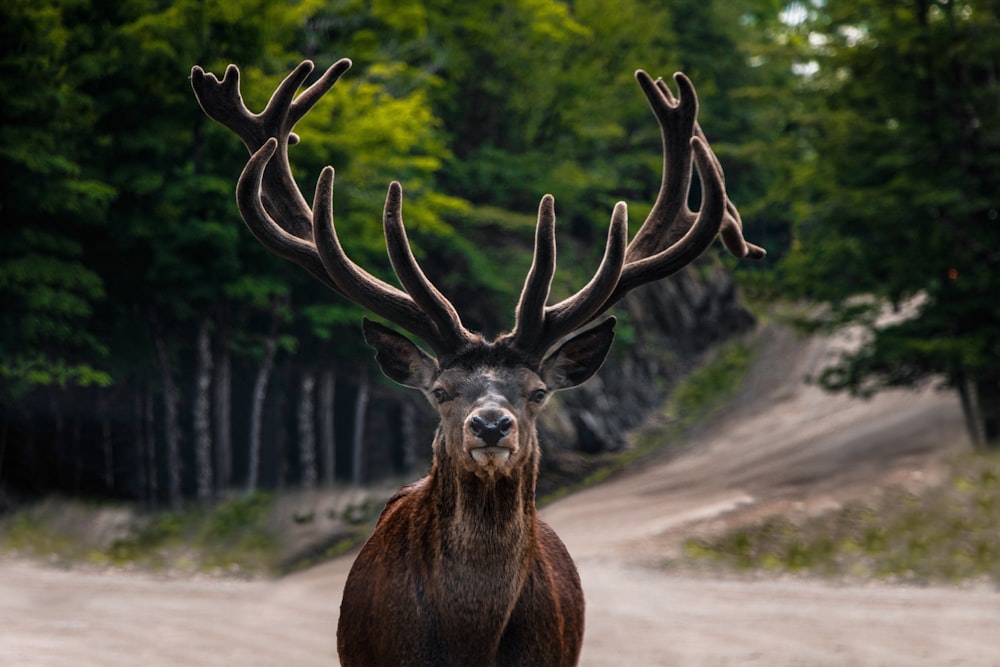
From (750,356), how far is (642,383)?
4.31 meters

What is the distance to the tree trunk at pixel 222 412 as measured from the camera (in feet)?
62.9

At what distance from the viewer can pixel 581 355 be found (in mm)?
5504

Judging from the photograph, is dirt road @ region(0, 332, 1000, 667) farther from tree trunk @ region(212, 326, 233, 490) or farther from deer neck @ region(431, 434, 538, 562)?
deer neck @ region(431, 434, 538, 562)

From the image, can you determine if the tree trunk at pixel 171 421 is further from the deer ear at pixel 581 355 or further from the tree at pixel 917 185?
the deer ear at pixel 581 355

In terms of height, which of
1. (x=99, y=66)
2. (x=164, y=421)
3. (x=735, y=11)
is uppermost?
(x=735, y=11)

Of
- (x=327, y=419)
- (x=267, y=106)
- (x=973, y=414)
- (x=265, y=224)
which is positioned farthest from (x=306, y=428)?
(x=265, y=224)

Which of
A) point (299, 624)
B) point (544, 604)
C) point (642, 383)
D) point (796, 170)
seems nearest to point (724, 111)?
point (642, 383)

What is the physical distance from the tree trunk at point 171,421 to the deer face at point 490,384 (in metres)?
14.1

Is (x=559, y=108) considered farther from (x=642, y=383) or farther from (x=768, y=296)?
(x=768, y=296)

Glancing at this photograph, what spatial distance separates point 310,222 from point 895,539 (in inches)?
507

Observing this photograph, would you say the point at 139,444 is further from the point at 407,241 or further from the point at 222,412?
the point at 407,241

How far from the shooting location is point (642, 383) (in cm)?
2812

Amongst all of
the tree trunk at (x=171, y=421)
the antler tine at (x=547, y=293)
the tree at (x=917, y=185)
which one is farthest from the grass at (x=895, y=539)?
the antler tine at (x=547, y=293)

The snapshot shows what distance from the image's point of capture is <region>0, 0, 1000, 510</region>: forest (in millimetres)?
16953
